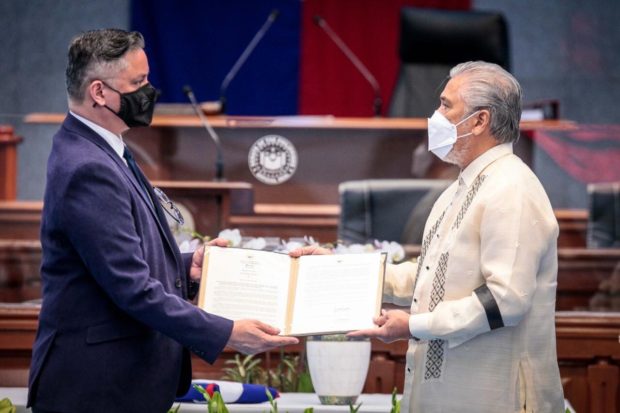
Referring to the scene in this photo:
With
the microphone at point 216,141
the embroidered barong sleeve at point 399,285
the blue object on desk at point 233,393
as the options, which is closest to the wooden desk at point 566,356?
the blue object on desk at point 233,393

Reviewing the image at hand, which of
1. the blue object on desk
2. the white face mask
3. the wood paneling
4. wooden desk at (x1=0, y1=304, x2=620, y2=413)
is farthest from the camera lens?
the wood paneling

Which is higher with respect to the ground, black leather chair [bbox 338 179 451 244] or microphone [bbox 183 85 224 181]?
microphone [bbox 183 85 224 181]

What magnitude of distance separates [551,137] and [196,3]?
3121mm

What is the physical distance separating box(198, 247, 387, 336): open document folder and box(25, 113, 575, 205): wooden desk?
2.43m

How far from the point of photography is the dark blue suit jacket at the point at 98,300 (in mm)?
2217

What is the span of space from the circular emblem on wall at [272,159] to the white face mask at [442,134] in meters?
2.66

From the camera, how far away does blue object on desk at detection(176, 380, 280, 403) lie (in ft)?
9.77

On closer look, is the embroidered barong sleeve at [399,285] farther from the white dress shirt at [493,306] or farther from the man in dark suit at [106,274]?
the man in dark suit at [106,274]

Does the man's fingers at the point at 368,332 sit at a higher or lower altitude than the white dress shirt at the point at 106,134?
lower

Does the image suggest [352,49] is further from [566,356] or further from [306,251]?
[306,251]

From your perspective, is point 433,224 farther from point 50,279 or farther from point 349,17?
point 349,17

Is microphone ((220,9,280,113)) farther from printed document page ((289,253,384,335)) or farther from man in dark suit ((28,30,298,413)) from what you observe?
man in dark suit ((28,30,298,413))

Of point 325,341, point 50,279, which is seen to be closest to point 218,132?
point 325,341

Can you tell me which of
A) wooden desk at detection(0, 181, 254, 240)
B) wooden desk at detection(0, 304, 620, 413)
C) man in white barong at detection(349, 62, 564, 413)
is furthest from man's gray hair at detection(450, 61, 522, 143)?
wooden desk at detection(0, 181, 254, 240)
